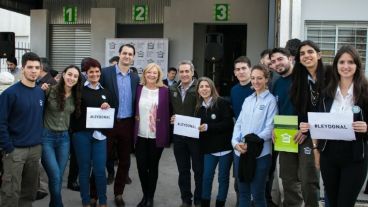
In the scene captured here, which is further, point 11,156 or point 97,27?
point 97,27

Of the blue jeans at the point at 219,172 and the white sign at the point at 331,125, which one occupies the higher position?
the white sign at the point at 331,125

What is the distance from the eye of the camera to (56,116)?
4.92 metres

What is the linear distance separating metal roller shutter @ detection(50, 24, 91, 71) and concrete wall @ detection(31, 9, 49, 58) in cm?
27

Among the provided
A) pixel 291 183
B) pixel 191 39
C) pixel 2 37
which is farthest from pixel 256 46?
pixel 291 183

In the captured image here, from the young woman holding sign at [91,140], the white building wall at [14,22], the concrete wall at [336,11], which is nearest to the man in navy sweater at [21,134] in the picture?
the young woman holding sign at [91,140]

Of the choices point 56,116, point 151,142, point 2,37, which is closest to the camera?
point 56,116

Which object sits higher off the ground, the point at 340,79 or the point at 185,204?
the point at 340,79

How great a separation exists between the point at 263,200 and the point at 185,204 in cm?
144

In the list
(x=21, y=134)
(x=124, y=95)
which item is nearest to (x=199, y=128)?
(x=124, y=95)

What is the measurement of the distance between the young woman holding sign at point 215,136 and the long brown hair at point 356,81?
163 cm

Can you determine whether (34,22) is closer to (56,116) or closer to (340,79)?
(56,116)

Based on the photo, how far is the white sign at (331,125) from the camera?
356 centimetres

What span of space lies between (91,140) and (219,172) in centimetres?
159

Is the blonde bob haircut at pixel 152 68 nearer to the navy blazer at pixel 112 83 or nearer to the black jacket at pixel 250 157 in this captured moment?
the navy blazer at pixel 112 83
